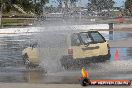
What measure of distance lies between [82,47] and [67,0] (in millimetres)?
29073

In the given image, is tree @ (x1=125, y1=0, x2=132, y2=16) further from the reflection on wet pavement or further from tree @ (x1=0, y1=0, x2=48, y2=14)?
the reflection on wet pavement

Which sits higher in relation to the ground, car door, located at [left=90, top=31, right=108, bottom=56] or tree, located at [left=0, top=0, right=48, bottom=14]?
car door, located at [left=90, top=31, right=108, bottom=56]

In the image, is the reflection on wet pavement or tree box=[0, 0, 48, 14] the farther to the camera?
tree box=[0, 0, 48, 14]

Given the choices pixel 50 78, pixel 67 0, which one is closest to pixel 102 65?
pixel 50 78

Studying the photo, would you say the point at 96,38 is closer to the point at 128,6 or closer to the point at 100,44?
the point at 100,44

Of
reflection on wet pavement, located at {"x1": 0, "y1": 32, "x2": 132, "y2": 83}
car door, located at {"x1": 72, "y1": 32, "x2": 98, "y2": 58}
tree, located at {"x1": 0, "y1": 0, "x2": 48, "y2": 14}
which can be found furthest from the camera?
tree, located at {"x1": 0, "y1": 0, "x2": 48, "y2": 14}

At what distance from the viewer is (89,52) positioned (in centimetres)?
1481

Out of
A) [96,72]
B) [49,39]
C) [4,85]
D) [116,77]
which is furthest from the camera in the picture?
[49,39]

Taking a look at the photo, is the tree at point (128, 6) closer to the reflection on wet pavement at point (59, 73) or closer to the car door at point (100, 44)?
the car door at point (100, 44)

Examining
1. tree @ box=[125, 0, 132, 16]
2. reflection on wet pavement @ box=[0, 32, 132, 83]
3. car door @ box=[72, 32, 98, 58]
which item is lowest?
tree @ box=[125, 0, 132, 16]

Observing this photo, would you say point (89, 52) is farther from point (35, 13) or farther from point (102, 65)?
point (35, 13)

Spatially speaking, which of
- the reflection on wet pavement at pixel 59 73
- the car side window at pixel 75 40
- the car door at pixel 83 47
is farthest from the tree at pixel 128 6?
the car side window at pixel 75 40

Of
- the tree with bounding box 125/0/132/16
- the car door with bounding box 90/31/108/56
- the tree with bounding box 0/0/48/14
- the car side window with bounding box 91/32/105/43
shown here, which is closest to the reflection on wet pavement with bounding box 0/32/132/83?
the car door with bounding box 90/31/108/56

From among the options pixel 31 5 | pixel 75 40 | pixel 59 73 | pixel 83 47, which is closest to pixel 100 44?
pixel 83 47
